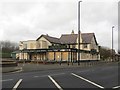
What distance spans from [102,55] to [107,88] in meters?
86.8

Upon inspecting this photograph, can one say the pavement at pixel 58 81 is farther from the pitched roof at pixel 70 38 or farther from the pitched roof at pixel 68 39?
the pitched roof at pixel 68 39

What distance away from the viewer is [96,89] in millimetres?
11539

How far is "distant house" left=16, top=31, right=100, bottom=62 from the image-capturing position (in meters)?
59.9

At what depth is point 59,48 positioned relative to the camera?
61.9m

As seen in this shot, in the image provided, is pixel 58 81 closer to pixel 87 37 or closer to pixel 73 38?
pixel 87 37

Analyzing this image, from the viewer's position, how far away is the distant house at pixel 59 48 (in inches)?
2357

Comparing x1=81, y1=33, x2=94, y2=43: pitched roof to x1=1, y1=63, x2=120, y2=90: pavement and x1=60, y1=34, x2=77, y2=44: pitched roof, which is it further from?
x1=1, y1=63, x2=120, y2=90: pavement

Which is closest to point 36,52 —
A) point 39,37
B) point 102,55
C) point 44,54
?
point 44,54

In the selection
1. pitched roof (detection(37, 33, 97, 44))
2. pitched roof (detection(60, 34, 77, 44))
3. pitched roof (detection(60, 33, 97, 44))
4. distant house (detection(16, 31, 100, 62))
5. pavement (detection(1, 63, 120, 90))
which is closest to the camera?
pavement (detection(1, 63, 120, 90))

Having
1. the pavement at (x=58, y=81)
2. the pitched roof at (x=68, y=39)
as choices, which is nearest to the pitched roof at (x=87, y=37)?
the pitched roof at (x=68, y=39)

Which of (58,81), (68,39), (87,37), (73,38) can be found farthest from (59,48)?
(58,81)

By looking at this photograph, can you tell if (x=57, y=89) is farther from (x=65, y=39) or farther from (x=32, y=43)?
(x=65, y=39)

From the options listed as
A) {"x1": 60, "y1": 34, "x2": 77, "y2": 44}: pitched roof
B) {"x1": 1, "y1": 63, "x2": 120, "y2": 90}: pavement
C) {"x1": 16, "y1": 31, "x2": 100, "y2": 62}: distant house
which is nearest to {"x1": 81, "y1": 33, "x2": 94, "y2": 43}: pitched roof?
{"x1": 16, "y1": 31, "x2": 100, "y2": 62}: distant house

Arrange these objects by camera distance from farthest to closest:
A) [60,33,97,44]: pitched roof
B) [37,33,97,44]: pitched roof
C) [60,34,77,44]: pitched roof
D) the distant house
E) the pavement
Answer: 1. [60,34,77,44]: pitched roof
2. [60,33,97,44]: pitched roof
3. [37,33,97,44]: pitched roof
4. the distant house
5. the pavement
